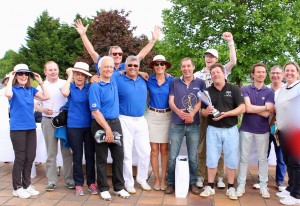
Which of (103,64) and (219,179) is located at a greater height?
(103,64)

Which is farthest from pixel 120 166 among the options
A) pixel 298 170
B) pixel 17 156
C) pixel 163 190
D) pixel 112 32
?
pixel 112 32

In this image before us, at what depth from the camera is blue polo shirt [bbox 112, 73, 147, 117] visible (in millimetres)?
4785

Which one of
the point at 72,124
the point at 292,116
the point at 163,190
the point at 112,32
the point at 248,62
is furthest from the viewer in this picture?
the point at 112,32

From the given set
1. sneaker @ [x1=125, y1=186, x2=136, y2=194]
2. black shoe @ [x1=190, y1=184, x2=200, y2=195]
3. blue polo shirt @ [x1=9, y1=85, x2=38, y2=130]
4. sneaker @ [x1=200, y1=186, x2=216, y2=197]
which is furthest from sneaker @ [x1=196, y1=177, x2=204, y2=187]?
blue polo shirt @ [x1=9, y1=85, x2=38, y2=130]

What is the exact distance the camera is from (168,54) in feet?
57.5

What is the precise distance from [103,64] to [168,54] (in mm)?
13174

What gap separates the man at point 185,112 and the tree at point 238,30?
10.1 m

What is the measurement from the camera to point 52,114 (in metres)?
4.95

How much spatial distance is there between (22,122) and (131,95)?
58.7 inches

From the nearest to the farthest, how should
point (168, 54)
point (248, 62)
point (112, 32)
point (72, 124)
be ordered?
point (72, 124)
point (248, 62)
point (168, 54)
point (112, 32)

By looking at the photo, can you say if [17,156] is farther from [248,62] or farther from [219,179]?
[248,62]

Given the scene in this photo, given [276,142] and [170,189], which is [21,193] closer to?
[170,189]

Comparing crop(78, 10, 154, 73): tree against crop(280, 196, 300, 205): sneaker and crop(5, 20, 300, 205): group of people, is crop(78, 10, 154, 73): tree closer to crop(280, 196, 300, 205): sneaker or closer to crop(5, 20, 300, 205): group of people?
crop(5, 20, 300, 205): group of people

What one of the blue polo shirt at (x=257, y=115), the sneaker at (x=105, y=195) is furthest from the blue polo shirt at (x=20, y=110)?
the blue polo shirt at (x=257, y=115)
